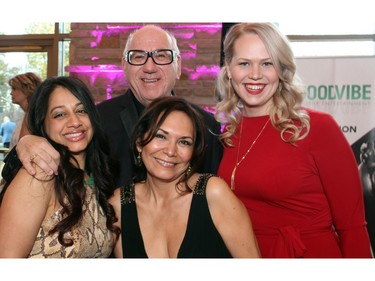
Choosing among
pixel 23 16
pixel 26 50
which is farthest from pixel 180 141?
pixel 26 50

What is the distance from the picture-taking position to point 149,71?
8.34 ft

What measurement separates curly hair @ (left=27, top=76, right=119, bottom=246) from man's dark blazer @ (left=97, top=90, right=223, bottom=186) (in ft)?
0.82

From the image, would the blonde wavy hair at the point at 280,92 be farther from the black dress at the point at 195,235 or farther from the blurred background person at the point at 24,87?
the blurred background person at the point at 24,87

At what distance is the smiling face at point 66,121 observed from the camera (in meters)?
1.77

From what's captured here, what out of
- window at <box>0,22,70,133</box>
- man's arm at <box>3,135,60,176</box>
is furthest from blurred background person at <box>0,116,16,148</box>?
man's arm at <box>3,135,60,176</box>

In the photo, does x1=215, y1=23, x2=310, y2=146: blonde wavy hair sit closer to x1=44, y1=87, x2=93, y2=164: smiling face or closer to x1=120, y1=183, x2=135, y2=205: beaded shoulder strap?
x1=120, y1=183, x2=135, y2=205: beaded shoulder strap

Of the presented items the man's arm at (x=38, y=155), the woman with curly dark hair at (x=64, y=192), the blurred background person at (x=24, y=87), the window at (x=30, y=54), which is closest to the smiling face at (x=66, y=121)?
the woman with curly dark hair at (x=64, y=192)

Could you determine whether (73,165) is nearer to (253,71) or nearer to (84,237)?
(84,237)

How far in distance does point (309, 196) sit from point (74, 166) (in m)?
0.95

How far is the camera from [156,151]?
1.83 meters

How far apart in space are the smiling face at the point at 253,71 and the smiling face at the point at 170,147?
302 millimetres

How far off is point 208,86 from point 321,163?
3042 millimetres

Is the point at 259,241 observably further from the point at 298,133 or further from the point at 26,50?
the point at 26,50

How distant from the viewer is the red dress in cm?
185
